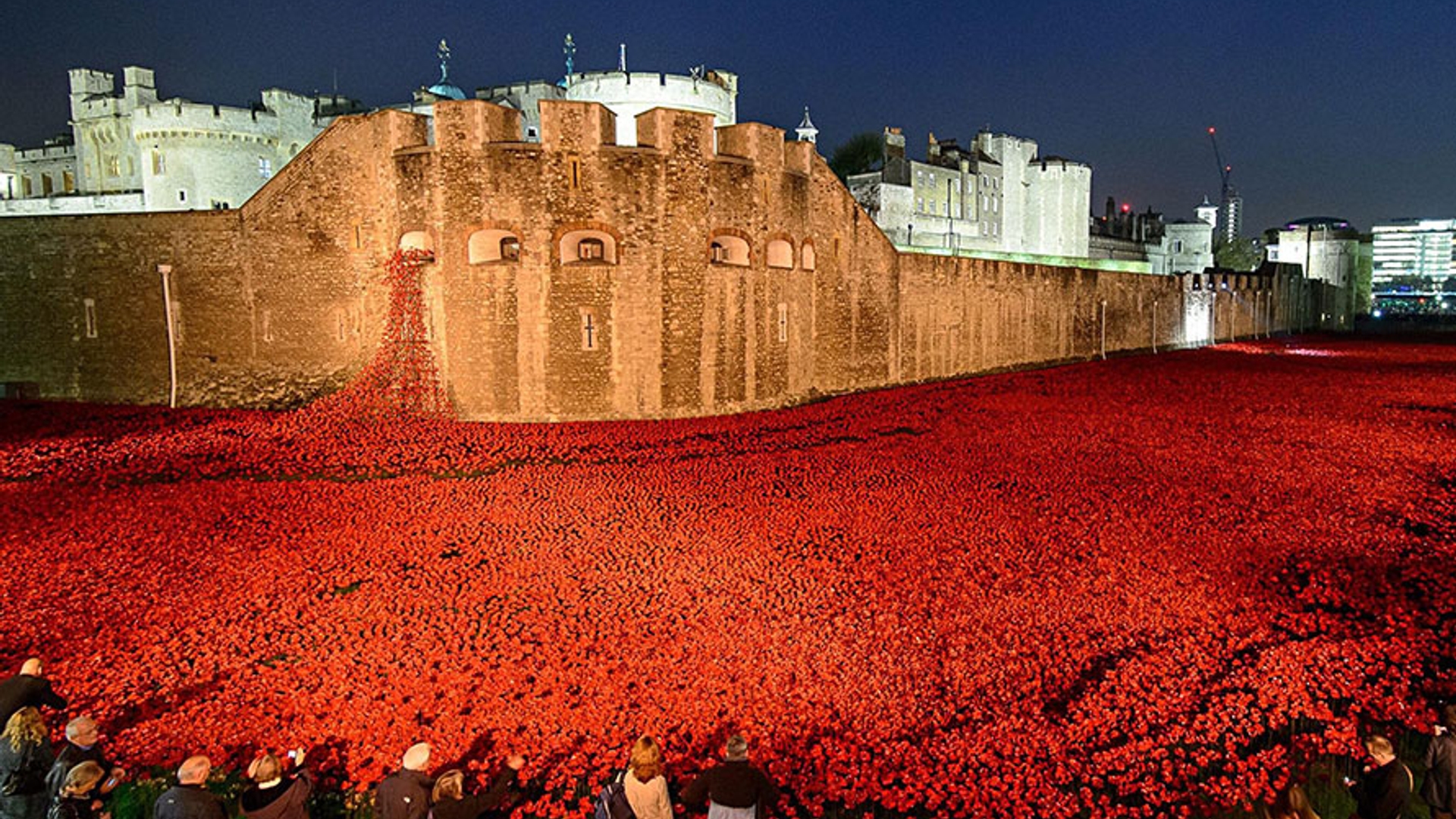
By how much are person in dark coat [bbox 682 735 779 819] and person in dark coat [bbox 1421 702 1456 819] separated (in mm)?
4105

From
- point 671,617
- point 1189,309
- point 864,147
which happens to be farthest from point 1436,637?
point 864,147

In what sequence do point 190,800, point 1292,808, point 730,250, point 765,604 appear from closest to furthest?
1. point 1292,808
2. point 190,800
3. point 765,604
4. point 730,250

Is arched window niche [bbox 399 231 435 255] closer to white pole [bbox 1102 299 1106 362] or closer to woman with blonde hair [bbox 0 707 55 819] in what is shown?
woman with blonde hair [bbox 0 707 55 819]

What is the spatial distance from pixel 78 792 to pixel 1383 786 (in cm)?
769

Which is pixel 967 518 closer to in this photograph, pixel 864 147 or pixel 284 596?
pixel 284 596

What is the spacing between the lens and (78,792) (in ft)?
15.2

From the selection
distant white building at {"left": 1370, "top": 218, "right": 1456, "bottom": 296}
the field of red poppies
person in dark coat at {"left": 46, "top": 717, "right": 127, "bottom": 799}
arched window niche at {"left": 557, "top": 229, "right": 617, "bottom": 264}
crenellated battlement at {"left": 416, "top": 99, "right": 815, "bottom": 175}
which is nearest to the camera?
person in dark coat at {"left": 46, "top": 717, "right": 127, "bottom": 799}

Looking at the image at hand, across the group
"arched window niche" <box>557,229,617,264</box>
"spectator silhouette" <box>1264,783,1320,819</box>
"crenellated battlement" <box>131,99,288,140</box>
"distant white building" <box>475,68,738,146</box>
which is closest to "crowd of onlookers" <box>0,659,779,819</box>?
"spectator silhouette" <box>1264,783,1320,819</box>

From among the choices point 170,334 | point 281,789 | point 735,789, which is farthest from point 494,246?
point 735,789

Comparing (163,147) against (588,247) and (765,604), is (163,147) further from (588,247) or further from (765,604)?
(765,604)

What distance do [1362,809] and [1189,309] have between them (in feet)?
151

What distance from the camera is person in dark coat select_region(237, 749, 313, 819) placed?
187 inches

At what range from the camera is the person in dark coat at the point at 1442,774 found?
16.3 feet

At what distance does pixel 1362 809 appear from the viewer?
496cm
